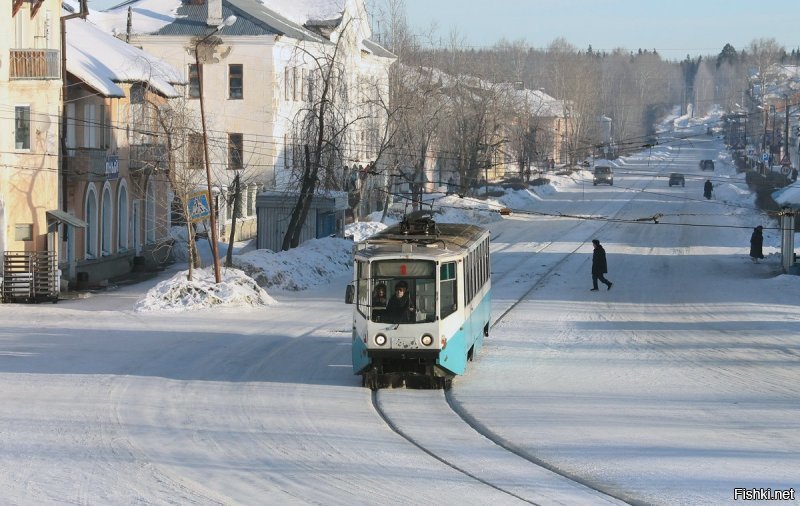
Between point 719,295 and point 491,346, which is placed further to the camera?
point 719,295

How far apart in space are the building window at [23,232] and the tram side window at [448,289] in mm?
19941

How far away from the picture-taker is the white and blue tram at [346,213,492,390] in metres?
18.7

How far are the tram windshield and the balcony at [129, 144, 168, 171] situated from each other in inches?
843

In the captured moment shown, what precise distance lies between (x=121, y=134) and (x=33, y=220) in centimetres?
871

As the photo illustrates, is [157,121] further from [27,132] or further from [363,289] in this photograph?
[363,289]

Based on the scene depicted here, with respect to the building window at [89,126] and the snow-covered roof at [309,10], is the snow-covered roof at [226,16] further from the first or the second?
the building window at [89,126]

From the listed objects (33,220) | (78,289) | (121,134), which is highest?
(121,134)

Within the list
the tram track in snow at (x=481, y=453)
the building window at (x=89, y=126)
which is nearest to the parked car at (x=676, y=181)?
the building window at (x=89, y=126)

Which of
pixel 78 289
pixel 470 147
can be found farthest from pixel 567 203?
pixel 78 289

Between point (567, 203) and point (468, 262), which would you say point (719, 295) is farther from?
point (567, 203)

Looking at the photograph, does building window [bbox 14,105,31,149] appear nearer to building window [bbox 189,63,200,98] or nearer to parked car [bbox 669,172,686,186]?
building window [bbox 189,63,200,98]

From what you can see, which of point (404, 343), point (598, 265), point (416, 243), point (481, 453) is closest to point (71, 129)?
point (598, 265)

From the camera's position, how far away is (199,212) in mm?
33750

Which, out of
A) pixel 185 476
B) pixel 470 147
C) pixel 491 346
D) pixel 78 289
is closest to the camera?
pixel 185 476
